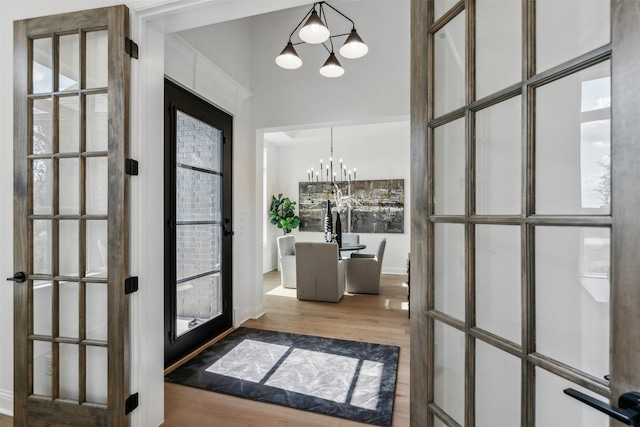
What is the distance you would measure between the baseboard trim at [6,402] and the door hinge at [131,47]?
2.31 m

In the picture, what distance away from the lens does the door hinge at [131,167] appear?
1.68m

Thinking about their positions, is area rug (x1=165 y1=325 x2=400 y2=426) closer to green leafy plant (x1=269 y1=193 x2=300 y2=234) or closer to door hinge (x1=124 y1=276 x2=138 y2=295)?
door hinge (x1=124 y1=276 x2=138 y2=295)

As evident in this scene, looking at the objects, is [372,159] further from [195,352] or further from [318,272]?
[195,352]

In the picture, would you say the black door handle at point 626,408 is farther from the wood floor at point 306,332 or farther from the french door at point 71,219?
the french door at point 71,219

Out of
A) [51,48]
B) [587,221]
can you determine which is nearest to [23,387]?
[51,48]

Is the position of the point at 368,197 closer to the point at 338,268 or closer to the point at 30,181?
the point at 338,268

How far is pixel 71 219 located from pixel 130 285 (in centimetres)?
53

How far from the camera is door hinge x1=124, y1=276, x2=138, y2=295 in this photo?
5.47ft

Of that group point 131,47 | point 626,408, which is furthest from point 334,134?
point 626,408

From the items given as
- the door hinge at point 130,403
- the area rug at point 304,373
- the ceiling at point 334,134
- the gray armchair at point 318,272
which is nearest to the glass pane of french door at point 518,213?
the area rug at point 304,373

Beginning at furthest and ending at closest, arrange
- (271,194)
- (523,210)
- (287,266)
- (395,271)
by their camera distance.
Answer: (271,194), (395,271), (287,266), (523,210)

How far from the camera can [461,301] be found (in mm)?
1032

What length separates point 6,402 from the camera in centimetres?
199

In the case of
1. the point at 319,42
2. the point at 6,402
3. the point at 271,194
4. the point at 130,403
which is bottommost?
the point at 6,402
